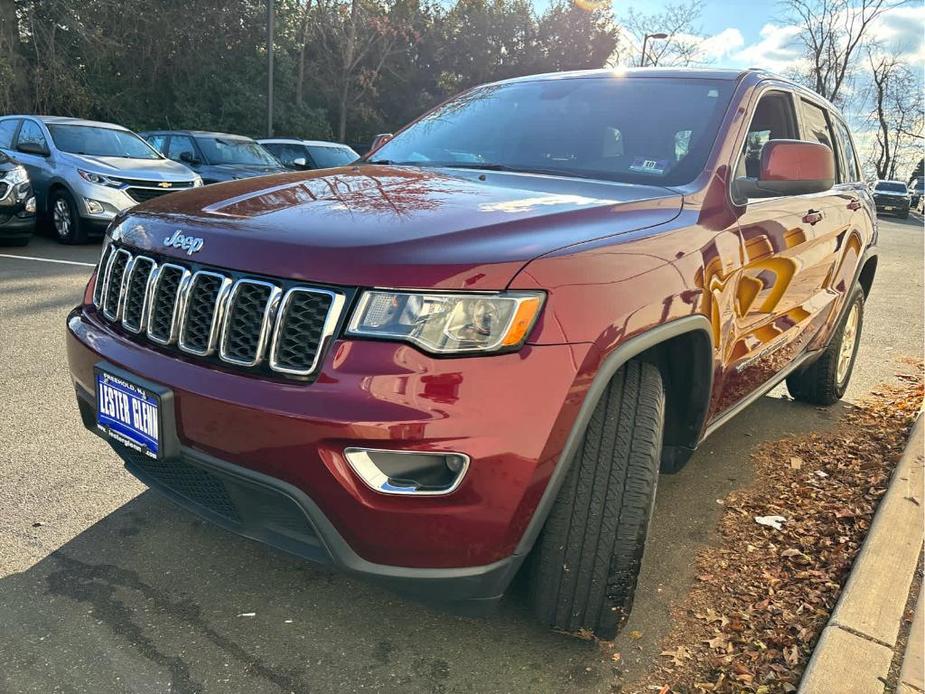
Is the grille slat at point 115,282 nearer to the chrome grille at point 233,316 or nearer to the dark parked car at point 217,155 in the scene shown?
the chrome grille at point 233,316

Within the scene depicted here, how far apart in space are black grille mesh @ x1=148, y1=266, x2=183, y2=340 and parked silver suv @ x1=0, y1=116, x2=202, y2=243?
7.04m

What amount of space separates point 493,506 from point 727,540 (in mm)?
1531

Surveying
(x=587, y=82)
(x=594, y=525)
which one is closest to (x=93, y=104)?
(x=587, y=82)

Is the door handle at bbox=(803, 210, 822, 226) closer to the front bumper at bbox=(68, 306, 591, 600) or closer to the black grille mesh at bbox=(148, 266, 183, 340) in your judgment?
the front bumper at bbox=(68, 306, 591, 600)

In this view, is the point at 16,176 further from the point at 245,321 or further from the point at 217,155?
the point at 245,321

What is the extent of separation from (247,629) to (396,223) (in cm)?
124

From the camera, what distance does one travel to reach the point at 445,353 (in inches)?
69.4

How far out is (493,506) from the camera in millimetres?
1807

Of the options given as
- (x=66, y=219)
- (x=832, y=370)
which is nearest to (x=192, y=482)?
(x=832, y=370)

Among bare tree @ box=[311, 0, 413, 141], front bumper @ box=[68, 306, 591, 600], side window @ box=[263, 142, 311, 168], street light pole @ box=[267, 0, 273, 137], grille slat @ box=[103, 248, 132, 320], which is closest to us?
front bumper @ box=[68, 306, 591, 600]

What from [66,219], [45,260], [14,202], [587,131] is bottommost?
[45,260]

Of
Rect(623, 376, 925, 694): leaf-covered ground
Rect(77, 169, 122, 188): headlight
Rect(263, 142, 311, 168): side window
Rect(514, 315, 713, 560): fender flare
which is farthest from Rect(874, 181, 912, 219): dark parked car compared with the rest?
Rect(514, 315, 713, 560): fender flare

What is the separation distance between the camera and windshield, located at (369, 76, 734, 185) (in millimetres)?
2814

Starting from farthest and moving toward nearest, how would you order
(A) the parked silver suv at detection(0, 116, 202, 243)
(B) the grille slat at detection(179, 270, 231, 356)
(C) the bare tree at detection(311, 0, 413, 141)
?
(C) the bare tree at detection(311, 0, 413, 141)
(A) the parked silver suv at detection(0, 116, 202, 243)
(B) the grille slat at detection(179, 270, 231, 356)
